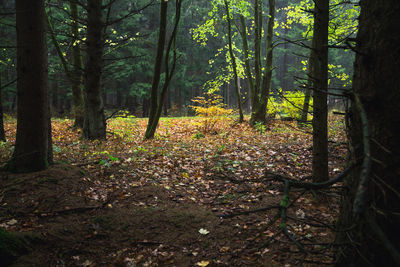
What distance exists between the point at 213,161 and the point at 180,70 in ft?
74.1

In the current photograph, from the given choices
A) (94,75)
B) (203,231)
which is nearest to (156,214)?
(203,231)

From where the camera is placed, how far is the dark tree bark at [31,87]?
4.10 meters

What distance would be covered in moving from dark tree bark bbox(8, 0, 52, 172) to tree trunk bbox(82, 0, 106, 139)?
4.51 metres

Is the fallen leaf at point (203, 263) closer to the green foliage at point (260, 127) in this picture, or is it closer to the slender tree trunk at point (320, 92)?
the slender tree trunk at point (320, 92)

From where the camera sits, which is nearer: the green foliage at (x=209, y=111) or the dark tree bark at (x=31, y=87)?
the dark tree bark at (x=31, y=87)

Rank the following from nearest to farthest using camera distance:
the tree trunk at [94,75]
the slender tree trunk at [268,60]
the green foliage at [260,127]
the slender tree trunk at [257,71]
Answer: the tree trunk at [94,75]
the green foliage at [260,127]
the slender tree trunk at [268,60]
the slender tree trunk at [257,71]

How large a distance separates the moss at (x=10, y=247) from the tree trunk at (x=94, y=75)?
6478mm

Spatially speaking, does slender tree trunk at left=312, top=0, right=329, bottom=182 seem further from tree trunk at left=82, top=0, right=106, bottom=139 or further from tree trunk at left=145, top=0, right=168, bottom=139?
tree trunk at left=82, top=0, right=106, bottom=139

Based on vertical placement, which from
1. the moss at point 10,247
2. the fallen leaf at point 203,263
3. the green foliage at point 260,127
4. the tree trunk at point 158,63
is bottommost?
the fallen leaf at point 203,263

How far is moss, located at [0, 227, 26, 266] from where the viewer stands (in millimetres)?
→ 2846

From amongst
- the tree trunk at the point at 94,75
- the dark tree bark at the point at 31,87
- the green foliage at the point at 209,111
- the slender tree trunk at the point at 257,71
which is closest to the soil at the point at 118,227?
the dark tree bark at the point at 31,87

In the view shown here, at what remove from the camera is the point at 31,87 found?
4.15m

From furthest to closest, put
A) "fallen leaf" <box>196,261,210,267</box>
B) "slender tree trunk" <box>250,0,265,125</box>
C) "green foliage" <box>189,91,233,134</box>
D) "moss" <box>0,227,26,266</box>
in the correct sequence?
1. "slender tree trunk" <box>250,0,265,125</box>
2. "green foliage" <box>189,91,233,134</box>
3. "fallen leaf" <box>196,261,210,267</box>
4. "moss" <box>0,227,26,266</box>

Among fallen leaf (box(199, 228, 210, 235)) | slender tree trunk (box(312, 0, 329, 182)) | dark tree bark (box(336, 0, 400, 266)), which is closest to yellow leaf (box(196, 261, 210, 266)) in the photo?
fallen leaf (box(199, 228, 210, 235))
